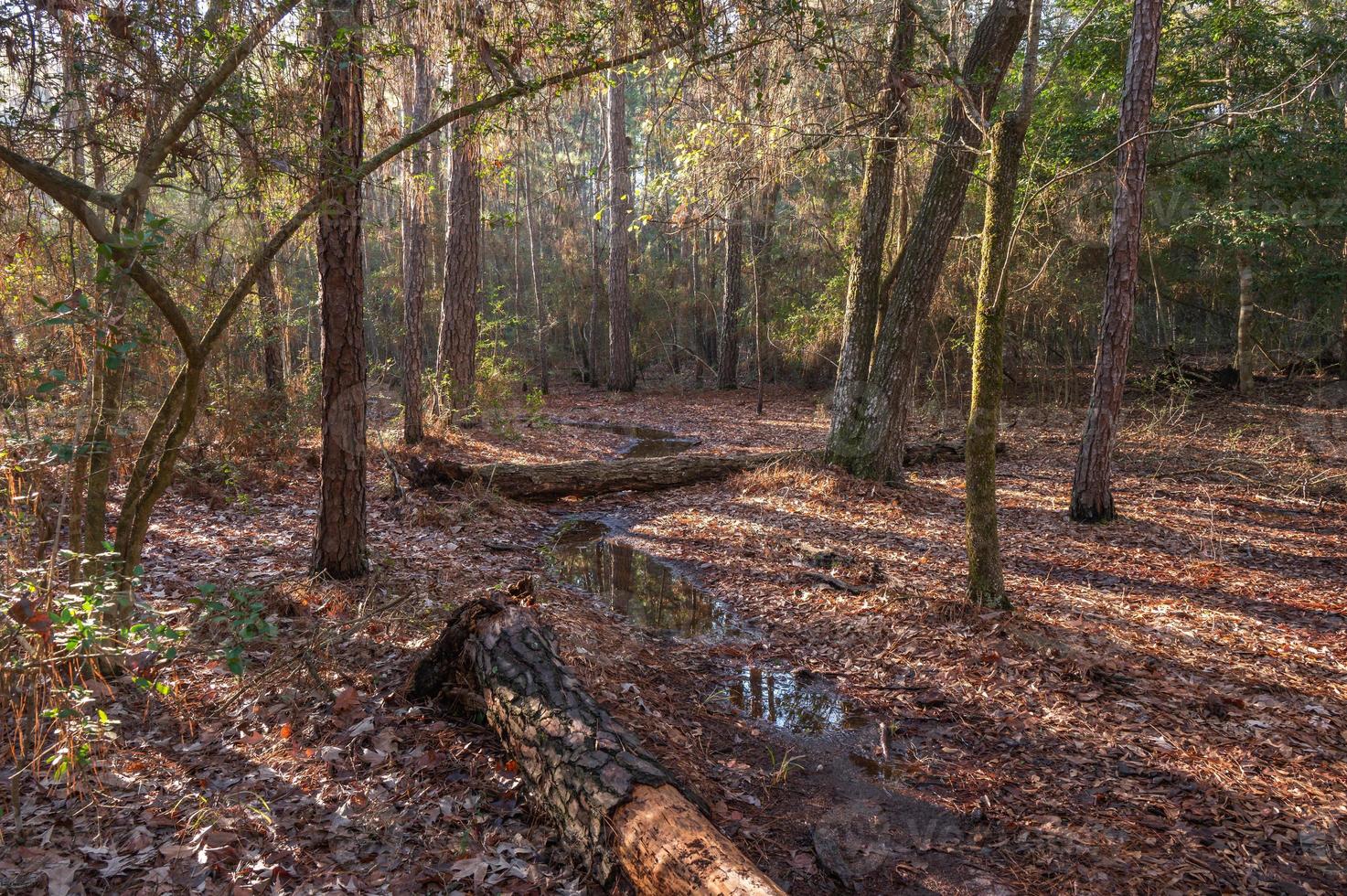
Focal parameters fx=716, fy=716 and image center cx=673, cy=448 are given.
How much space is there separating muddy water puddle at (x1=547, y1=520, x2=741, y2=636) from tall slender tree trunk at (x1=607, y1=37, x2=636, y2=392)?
13.9 metres

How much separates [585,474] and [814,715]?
6.33 metres

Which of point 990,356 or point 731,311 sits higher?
point 731,311


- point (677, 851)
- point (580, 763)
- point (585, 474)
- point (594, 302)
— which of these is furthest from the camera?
point (594, 302)

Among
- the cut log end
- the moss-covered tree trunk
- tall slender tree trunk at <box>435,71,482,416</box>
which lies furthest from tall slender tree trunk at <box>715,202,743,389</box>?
the cut log end

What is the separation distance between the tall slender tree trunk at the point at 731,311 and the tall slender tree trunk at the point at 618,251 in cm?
315

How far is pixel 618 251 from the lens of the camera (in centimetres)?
2261

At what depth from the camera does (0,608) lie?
106 inches

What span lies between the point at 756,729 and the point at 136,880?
3.15 meters

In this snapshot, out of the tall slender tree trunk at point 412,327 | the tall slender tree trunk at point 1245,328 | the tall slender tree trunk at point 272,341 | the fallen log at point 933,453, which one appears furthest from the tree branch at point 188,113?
the tall slender tree trunk at point 1245,328

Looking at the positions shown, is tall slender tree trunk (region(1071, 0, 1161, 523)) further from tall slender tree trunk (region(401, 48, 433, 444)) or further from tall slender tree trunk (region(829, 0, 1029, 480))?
tall slender tree trunk (region(401, 48, 433, 444))

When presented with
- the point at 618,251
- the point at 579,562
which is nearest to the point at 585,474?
the point at 579,562

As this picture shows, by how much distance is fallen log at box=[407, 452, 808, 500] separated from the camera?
369 inches

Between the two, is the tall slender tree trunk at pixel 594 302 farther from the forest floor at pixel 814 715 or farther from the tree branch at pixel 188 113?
the tree branch at pixel 188 113

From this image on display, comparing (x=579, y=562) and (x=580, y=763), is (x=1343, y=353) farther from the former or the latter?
(x=580, y=763)
